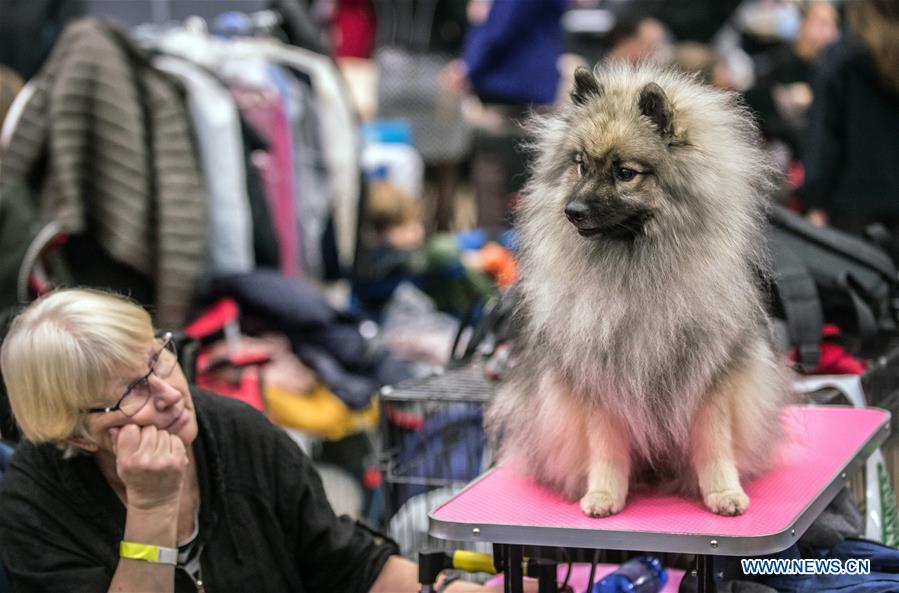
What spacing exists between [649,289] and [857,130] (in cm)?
321

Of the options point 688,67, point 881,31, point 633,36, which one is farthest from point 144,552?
point 633,36

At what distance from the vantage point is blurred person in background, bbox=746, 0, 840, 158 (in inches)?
251

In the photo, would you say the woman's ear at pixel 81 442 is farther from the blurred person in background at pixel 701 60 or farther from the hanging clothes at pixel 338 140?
the blurred person in background at pixel 701 60

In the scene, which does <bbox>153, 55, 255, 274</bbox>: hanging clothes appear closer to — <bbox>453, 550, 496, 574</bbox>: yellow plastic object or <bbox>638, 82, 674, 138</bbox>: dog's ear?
<bbox>453, 550, 496, 574</bbox>: yellow plastic object

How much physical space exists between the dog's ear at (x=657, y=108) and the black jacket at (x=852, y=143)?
3.06 m

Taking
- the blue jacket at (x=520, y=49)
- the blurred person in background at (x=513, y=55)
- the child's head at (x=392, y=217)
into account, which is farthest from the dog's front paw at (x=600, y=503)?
the blue jacket at (x=520, y=49)

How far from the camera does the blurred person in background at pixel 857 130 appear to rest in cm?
470

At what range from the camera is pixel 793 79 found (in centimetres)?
690

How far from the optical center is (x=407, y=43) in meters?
7.63

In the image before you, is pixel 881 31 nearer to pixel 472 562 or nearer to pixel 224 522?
pixel 472 562

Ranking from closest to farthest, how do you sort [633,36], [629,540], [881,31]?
[629,540] → [881,31] → [633,36]

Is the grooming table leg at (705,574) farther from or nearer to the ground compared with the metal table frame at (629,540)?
nearer to the ground

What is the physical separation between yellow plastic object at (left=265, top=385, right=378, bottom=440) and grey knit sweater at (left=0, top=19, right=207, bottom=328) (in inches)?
18.9

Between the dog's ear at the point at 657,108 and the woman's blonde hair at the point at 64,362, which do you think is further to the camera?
the woman's blonde hair at the point at 64,362
